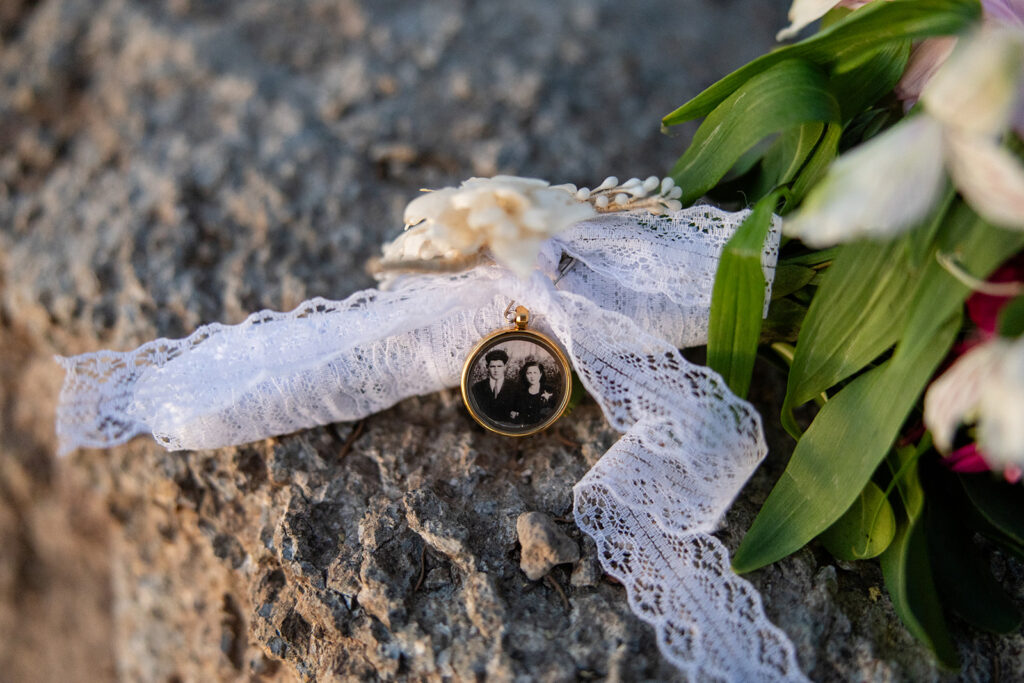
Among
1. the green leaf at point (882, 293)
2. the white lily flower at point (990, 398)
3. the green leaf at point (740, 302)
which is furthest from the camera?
the green leaf at point (740, 302)

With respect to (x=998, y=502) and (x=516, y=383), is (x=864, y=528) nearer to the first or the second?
(x=998, y=502)

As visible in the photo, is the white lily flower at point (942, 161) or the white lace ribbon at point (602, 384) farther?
the white lace ribbon at point (602, 384)

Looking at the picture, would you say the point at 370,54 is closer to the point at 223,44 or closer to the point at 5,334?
the point at 223,44

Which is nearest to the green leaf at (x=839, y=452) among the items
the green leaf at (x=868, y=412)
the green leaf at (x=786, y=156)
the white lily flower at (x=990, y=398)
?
the green leaf at (x=868, y=412)

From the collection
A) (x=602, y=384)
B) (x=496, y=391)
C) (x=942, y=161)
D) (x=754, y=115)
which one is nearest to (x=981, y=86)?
(x=942, y=161)

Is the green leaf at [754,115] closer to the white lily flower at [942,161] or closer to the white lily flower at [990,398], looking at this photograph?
the white lily flower at [942,161]

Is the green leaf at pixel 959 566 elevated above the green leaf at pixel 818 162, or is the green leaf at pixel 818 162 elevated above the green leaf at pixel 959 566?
the green leaf at pixel 818 162
